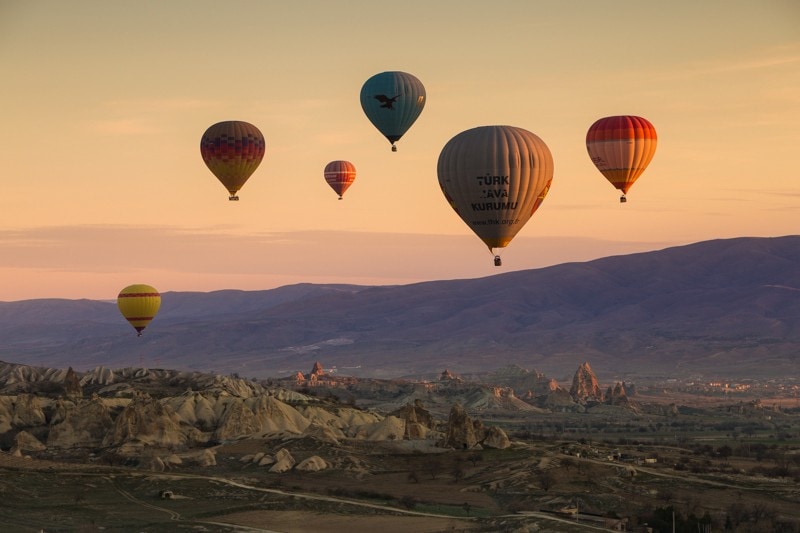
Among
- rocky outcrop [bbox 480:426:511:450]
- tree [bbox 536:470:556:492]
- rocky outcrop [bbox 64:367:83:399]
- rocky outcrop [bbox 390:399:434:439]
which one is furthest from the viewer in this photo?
rocky outcrop [bbox 64:367:83:399]

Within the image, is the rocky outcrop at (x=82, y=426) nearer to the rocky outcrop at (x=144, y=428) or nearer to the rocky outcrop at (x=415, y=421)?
the rocky outcrop at (x=144, y=428)

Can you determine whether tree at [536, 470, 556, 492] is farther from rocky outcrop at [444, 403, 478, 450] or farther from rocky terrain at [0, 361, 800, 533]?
rocky outcrop at [444, 403, 478, 450]

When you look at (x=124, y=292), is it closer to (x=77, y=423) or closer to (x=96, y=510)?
(x=77, y=423)

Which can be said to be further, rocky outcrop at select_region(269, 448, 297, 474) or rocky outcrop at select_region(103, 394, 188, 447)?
rocky outcrop at select_region(103, 394, 188, 447)

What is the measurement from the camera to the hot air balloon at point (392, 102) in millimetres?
133000

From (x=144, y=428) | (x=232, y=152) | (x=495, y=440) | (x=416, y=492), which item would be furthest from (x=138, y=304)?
(x=416, y=492)

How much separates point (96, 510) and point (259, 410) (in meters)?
55.7

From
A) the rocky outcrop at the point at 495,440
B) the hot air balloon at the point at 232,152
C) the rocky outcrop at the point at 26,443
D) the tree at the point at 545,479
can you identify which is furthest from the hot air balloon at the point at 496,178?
the rocky outcrop at the point at 26,443

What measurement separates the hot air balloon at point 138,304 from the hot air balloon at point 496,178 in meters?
60.0

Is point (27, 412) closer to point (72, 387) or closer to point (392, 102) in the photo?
point (72, 387)

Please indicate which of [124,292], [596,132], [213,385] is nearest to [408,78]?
[596,132]

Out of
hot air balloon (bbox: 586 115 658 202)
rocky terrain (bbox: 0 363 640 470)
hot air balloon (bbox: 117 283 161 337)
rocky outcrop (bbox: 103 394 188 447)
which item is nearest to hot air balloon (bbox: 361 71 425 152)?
hot air balloon (bbox: 586 115 658 202)

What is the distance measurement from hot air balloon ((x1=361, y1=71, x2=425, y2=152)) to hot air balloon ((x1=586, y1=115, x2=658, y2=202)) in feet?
55.5

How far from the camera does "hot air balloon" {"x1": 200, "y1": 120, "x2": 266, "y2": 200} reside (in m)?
137
